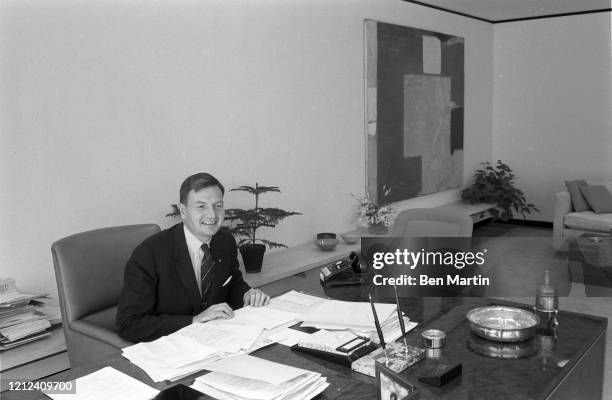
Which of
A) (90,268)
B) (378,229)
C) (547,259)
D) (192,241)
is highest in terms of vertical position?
(192,241)

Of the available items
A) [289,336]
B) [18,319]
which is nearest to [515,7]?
[289,336]

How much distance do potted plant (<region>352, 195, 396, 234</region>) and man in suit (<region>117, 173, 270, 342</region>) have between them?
8.99ft

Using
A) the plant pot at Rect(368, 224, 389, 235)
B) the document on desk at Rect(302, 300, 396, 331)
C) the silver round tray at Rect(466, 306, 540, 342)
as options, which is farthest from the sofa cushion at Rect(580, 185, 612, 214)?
the document on desk at Rect(302, 300, 396, 331)

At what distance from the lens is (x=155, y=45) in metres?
3.72

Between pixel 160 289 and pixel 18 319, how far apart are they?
2.78 feet

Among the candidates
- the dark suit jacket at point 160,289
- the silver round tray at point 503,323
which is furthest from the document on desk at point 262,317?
the silver round tray at point 503,323

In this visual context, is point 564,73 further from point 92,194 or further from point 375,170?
point 92,194

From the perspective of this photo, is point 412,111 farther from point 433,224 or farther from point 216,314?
point 216,314

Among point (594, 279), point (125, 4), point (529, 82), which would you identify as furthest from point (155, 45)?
point (529, 82)

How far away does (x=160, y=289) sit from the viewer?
250 centimetres

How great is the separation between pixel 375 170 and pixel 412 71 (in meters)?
1.18

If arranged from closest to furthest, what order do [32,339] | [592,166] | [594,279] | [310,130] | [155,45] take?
[32,339]
[155,45]
[310,130]
[594,279]
[592,166]

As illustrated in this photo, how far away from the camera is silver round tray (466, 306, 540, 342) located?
1.99m

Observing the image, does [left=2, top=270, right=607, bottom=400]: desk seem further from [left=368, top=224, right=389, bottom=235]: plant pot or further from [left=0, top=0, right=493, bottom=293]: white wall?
[left=368, top=224, right=389, bottom=235]: plant pot
